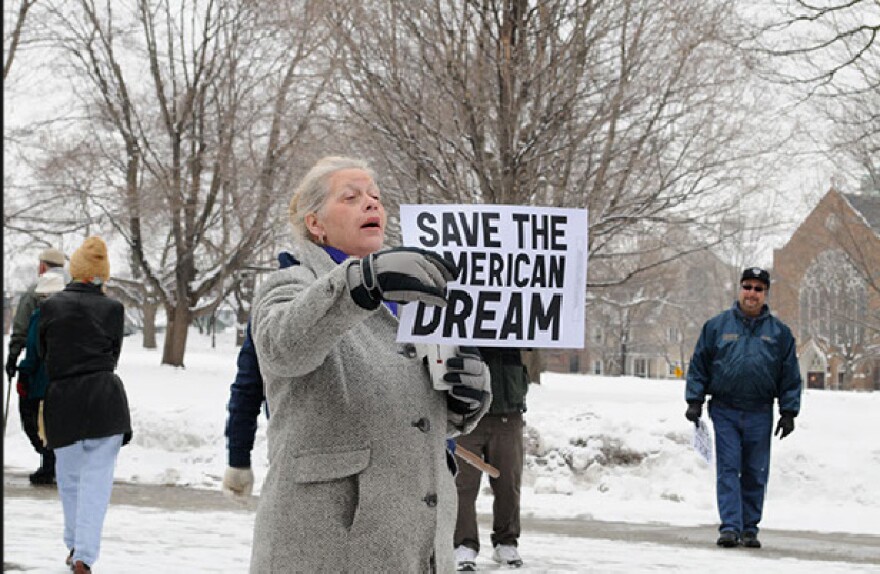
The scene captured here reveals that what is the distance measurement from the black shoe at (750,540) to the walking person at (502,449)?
2.24 m

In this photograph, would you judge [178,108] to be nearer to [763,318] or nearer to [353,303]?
[763,318]

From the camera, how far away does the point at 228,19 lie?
78.4ft

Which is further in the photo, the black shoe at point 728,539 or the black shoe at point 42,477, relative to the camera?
the black shoe at point 42,477

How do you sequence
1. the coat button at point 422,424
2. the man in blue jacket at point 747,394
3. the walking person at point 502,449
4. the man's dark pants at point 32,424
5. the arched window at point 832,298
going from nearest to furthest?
the coat button at point 422,424
the walking person at point 502,449
the man in blue jacket at point 747,394
the man's dark pants at point 32,424
the arched window at point 832,298

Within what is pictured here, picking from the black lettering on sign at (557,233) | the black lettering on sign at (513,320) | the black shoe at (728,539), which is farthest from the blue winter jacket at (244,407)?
the black shoe at (728,539)

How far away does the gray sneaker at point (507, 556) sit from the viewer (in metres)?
7.93

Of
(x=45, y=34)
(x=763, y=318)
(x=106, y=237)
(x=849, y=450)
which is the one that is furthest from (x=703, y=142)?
(x=106, y=237)

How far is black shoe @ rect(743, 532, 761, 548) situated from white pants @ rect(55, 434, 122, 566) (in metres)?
4.72

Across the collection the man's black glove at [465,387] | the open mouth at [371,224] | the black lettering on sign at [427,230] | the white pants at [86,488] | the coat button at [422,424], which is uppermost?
the black lettering on sign at [427,230]

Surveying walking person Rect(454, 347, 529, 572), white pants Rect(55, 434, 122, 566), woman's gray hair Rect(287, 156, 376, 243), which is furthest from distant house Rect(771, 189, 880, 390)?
woman's gray hair Rect(287, 156, 376, 243)

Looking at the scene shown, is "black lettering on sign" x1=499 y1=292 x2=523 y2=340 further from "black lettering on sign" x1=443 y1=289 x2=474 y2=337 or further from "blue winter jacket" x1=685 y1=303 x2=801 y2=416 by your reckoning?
"blue winter jacket" x1=685 y1=303 x2=801 y2=416

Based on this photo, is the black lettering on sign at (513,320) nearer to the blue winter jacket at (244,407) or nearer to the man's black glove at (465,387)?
the man's black glove at (465,387)

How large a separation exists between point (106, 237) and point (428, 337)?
28992mm

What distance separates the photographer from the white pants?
277 inches
